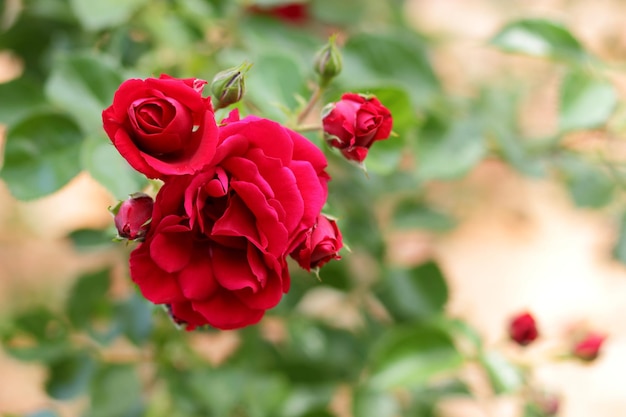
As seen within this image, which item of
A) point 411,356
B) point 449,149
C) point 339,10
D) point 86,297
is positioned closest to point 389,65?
point 449,149

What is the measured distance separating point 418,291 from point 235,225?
535mm

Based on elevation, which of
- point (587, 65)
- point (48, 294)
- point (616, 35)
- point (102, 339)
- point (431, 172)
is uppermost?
point (587, 65)

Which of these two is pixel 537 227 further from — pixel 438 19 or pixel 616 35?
pixel 438 19

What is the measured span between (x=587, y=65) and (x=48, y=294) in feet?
4.12

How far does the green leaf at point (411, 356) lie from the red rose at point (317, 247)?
364mm

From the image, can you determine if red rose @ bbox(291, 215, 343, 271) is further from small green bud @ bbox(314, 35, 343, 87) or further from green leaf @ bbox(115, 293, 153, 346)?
green leaf @ bbox(115, 293, 153, 346)

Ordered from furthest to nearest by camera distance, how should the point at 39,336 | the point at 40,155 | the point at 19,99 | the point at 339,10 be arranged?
the point at 339,10 → the point at 39,336 → the point at 19,99 → the point at 40,155

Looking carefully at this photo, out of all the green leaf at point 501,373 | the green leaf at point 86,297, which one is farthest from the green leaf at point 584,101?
the green leaf at point 86,297

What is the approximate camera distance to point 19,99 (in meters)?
0.76

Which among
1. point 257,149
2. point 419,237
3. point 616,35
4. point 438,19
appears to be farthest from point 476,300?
point 257,149

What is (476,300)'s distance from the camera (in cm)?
171

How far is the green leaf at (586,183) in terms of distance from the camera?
3.00 feet

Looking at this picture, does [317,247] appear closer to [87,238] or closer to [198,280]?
[198,280]

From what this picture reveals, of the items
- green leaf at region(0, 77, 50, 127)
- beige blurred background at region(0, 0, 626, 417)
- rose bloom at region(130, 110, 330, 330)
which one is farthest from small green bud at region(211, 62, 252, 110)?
beige blurred background at region(0, 0, 626, 417)
